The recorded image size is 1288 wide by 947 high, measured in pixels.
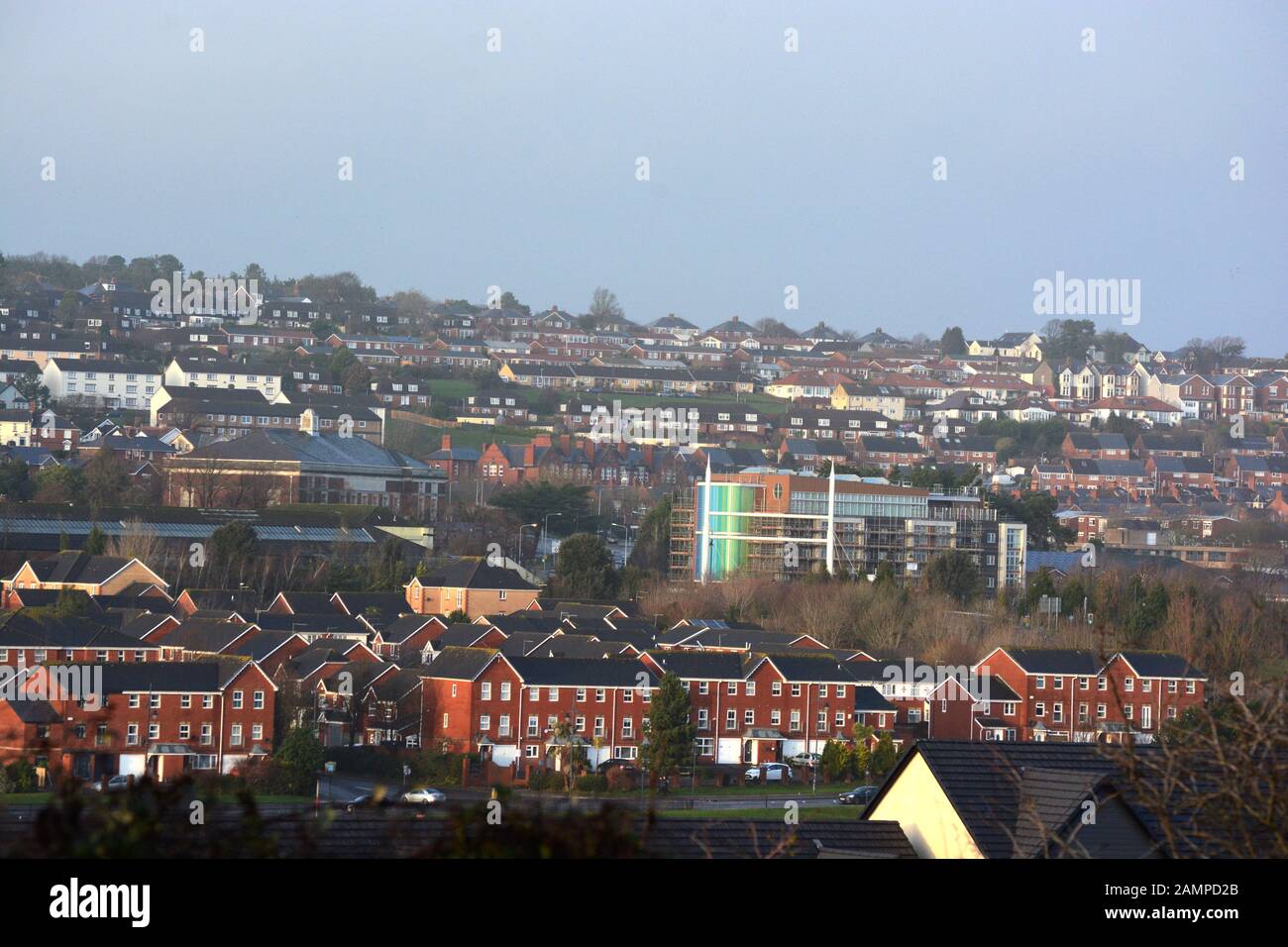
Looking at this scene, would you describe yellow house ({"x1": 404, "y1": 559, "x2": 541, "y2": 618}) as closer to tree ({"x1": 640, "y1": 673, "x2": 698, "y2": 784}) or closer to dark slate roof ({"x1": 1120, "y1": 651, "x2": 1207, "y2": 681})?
tree ({"x1": 640, "y1": 673, "x2": 698, "y2": 784})

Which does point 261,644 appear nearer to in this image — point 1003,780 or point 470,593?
point 470,593

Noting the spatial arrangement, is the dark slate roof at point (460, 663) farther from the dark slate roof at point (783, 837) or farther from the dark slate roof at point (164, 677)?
the dark slate roof at point (783, 837)

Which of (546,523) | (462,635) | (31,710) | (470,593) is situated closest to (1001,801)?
(31,710)

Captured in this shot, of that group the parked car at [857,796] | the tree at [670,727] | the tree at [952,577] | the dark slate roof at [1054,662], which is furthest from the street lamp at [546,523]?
the parked car at [857,796]

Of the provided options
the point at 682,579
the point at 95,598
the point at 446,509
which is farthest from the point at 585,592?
the point at 446,509

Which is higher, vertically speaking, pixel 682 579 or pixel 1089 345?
pixel 1089 345
